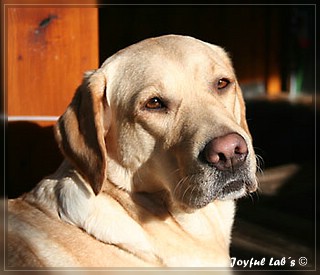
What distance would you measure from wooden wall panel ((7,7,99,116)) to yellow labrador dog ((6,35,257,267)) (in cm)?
119

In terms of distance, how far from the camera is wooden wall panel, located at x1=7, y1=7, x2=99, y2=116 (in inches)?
155

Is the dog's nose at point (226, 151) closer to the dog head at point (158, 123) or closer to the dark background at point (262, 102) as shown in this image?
the dog head at point (158, 123)

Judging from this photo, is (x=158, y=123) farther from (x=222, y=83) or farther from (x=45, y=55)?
(x=45, y=55)

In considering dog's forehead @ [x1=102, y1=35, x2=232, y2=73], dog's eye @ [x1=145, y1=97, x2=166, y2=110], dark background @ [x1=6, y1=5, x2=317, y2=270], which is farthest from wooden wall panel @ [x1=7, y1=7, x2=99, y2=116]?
dog's eye @ [x1=145, y1=97, x2=166, y2=110]

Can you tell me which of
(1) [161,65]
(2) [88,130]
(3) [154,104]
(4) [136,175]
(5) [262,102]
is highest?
(1) [161,65]

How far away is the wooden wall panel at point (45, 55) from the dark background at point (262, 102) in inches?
7.3

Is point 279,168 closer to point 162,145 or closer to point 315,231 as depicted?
point 315,231

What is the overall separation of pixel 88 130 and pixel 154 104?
0.33 metres

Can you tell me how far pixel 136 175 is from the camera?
279 centimetres

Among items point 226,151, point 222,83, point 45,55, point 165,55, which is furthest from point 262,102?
point 226,151

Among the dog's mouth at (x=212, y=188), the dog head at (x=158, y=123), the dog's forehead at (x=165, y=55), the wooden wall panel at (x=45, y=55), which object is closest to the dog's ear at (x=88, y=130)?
the dog head at (x=158, y=123)

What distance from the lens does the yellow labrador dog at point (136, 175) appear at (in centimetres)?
267

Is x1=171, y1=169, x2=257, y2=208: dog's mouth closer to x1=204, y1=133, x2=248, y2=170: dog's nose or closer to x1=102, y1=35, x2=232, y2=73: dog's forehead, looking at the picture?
x1=204, y1=133, x2=248, y2=170: dog's nose

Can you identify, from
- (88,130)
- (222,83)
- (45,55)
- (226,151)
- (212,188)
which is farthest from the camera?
(45,55)
